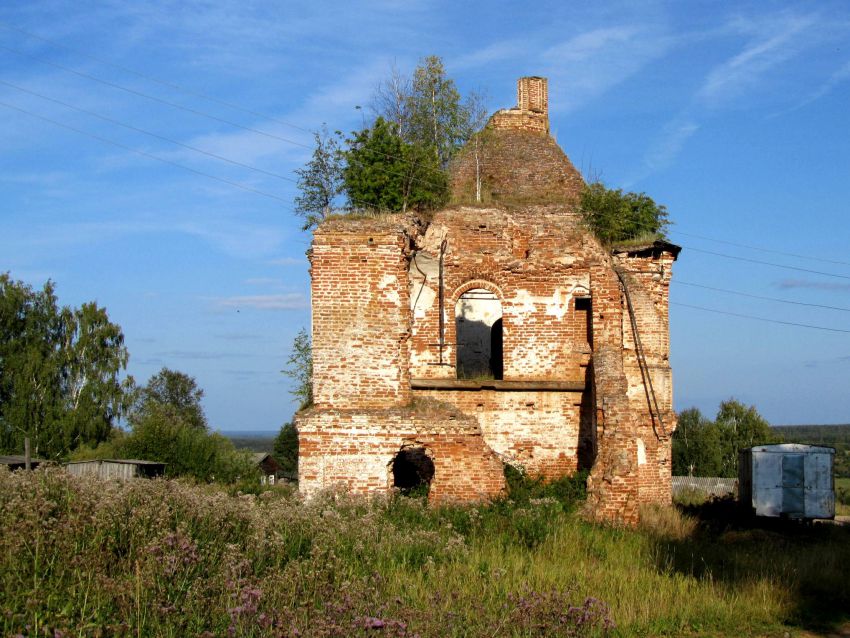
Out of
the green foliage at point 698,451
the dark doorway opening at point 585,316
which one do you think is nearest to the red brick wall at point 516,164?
the dark doorway opening at point 585,316

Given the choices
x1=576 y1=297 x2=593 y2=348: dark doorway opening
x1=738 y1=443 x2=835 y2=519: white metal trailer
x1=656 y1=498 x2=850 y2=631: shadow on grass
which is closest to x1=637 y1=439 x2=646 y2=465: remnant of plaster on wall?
x1=656 y1=498 x2=850 y2=631: shadow on grass

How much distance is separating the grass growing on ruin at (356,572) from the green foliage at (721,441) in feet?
136

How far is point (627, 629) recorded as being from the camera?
7.89 m

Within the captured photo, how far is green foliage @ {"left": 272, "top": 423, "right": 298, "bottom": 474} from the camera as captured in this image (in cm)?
5416

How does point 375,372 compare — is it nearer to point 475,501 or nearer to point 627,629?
point 475,501

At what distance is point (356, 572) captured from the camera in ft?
25.2

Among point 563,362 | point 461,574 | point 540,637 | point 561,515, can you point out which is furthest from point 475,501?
point 540,637

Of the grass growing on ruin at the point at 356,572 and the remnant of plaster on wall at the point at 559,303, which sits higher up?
the remnant of plaster on wall at the point at 559,303

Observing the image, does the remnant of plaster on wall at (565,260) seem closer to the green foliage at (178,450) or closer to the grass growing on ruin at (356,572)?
the grass growing on ruin at (356,572)

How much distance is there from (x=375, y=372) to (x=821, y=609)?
688 cm

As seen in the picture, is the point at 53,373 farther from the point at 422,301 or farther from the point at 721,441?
the point at 721,441

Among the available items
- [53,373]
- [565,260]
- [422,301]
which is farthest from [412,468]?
[53,373]

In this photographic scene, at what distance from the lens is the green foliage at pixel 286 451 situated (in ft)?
178

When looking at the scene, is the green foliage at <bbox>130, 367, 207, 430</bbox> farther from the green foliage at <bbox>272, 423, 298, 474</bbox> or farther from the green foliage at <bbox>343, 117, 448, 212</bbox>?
the green foliage at <bbox>343, 117, 448, 212</bbox>
